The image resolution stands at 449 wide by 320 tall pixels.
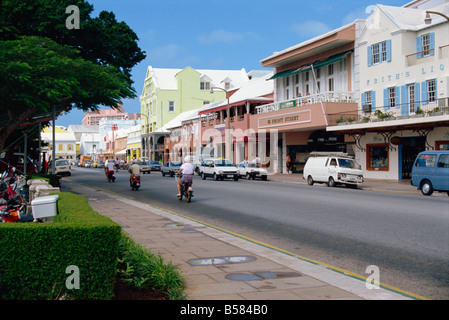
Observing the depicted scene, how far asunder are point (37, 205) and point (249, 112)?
4034 cm

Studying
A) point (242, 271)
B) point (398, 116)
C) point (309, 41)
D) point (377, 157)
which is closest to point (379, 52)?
point (398, 116)

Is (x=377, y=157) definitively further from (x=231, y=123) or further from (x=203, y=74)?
(x=203, y=74)

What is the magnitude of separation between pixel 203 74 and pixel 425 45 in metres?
56.0

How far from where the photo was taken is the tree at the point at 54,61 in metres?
15.3

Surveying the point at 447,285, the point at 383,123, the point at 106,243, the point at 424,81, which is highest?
the point at 424,81

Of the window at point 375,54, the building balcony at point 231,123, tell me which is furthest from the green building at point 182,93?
the window at point 375,54

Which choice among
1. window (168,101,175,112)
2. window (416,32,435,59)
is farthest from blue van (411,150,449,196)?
window (168,101,175,112)

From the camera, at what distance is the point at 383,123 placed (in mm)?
27234

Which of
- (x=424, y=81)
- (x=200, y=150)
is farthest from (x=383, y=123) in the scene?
(x=200, y=150)

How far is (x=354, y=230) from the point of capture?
10523mm

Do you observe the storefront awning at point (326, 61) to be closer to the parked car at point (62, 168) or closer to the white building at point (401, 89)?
the white building at point (401, 89)

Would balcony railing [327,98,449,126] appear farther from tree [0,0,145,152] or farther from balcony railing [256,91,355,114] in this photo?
tree [0,0,145,152]

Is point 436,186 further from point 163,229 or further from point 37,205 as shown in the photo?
point 37,205

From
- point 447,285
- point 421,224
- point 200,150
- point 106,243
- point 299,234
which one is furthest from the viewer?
point 200,150
